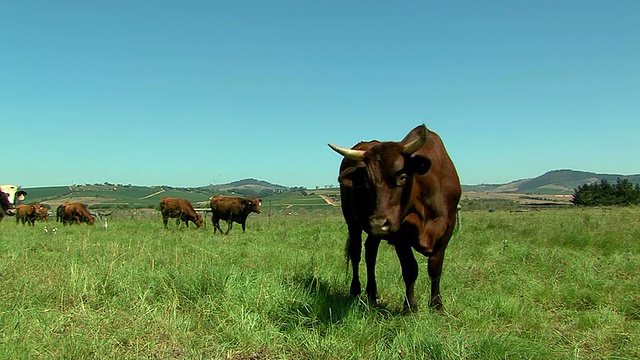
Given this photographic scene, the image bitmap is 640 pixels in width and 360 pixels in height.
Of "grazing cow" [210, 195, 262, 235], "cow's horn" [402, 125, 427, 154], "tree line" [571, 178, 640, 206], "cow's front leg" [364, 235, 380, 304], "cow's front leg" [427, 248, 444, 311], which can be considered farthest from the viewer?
"tree line" [571, 178, 640, 206]

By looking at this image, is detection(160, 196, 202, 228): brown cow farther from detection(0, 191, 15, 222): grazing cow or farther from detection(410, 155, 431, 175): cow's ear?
detection(410, 155, 431, 175): cow's ear

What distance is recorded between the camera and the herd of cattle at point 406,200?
367cm

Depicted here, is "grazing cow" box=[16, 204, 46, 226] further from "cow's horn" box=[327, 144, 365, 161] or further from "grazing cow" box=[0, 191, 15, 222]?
"cow's horn" box=[327, 144, 365, 161]

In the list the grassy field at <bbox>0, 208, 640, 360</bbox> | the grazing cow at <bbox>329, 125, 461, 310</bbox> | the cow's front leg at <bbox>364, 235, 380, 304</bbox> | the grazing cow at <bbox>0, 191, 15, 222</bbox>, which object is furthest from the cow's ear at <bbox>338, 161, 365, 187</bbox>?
the grazing cow at <bbox>0, 191, 15, 222</bbox>

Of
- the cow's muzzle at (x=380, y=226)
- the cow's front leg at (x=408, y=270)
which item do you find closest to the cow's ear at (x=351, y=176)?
the cow's muzzle at (x=380, y=226)

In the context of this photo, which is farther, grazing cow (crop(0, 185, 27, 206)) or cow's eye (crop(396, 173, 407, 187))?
grazing cow (crop(0, 185, 27, 206))

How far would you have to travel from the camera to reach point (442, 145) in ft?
16.5

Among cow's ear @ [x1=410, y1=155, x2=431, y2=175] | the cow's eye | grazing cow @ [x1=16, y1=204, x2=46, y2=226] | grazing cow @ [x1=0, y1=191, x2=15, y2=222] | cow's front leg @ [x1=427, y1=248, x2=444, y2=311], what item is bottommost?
grazing cow @ [x1=16, y1=204, x2=46, y2=226]

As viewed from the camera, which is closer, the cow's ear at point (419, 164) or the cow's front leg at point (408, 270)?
the cow's ear at point (419, 164)

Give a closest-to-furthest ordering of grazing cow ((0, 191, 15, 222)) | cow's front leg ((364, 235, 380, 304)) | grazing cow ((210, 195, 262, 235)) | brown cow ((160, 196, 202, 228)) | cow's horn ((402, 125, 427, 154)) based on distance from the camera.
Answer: cow's horn ((402, 125, 427, 154)) → cow's front leg ((364, 235, 380, 304)) → grazing cow ((0, 191, 15, 222)) → grazing cow ((210, 195, 262, 235)) → brown cow ((160, 196, 202, 228))

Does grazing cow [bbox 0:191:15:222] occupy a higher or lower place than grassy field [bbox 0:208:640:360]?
higher

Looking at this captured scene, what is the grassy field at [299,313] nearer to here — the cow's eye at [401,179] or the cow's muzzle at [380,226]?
the cow's muzzle at [380,226]

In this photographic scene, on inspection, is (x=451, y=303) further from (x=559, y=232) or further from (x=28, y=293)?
(x=559, y=232)

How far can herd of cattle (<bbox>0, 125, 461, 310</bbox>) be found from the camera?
3.67m
